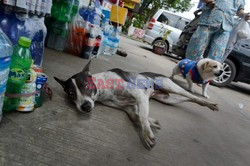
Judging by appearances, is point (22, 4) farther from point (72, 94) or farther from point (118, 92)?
point (118, 92)

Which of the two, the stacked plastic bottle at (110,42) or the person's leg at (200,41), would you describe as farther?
the stacked plastic bottle at (110,42)

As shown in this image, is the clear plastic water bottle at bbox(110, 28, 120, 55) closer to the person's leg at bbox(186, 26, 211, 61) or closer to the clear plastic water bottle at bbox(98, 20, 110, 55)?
the clear plastic water bottle at bbox(98, 20, 110, 55)

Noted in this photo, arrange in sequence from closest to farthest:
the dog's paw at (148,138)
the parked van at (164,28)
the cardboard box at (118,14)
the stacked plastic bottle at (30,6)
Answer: the dog's paw at (148,138), the stacked plastic bottle at (30,6), the cardboard box at (118,14), the parked van at (164,28)

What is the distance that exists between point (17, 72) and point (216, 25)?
4.48 meters

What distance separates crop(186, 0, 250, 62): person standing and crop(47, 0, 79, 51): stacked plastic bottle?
292 centimetres

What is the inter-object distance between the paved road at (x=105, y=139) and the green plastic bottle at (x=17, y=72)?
110mm

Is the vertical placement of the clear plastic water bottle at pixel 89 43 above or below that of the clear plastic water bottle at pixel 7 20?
below

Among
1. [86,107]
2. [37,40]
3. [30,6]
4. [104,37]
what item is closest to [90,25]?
[104,37]

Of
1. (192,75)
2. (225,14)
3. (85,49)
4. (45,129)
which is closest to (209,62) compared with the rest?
(192,75)

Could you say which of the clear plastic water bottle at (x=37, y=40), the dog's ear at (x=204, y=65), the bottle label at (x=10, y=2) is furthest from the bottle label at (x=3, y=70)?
the dog's ear at (x=204, y=65)

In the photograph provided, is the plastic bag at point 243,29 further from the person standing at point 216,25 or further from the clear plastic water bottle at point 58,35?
the clear plastic water bottle at point 58,35

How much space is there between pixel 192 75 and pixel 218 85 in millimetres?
2645

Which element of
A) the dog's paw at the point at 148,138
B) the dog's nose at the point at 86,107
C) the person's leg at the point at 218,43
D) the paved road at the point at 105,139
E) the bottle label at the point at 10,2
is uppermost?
the person's leg at the point at 218,43

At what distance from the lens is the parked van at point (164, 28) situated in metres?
11.4
